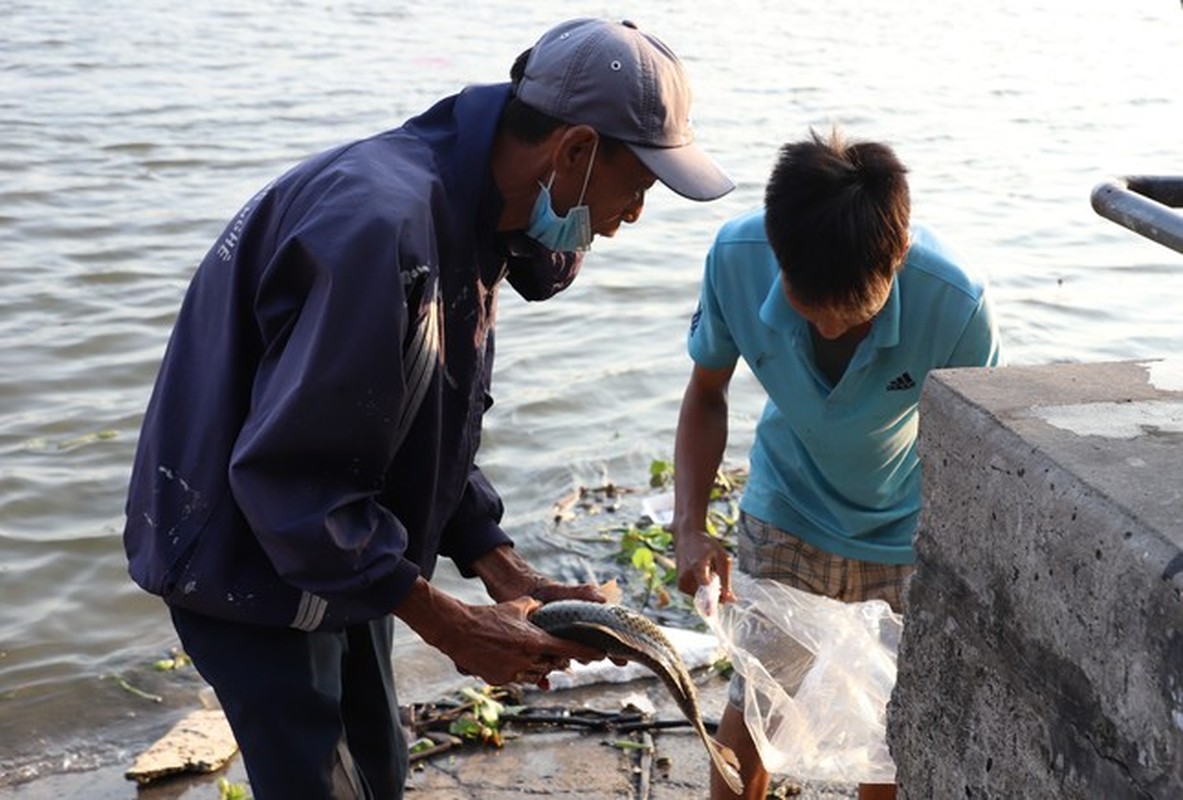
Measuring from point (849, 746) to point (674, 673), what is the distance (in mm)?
514

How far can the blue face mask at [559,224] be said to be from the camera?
2.89m

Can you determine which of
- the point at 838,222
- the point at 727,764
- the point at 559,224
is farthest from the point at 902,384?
the point at 559,224

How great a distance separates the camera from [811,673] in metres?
3.65

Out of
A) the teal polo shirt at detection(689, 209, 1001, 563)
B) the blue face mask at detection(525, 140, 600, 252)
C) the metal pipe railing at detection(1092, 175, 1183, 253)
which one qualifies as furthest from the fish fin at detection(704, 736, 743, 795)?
the metal pipe railing at detection(1092, 175, 1183, 253)

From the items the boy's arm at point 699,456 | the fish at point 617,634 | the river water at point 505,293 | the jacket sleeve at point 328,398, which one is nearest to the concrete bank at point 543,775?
the river water at point 505,293

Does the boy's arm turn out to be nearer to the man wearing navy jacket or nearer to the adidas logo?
the adidas logo

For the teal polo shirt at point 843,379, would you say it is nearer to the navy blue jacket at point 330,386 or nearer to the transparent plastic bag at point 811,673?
the transparent plastic bag at point 811,673

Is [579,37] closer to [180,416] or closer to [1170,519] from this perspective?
[180,416]

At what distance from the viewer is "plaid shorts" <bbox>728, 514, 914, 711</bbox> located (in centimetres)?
378

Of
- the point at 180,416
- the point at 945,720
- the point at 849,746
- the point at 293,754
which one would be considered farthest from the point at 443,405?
the point at 849,746

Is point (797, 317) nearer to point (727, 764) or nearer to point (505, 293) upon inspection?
point (727, 764)

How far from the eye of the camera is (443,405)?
2.95 m

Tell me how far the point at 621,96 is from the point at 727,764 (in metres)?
1.47

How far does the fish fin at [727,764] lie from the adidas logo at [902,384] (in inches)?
33.1
